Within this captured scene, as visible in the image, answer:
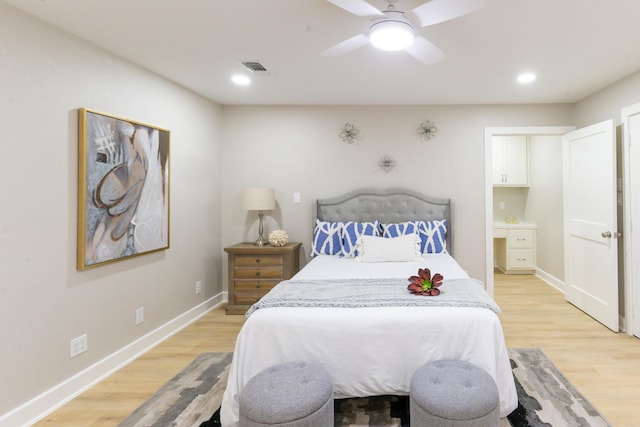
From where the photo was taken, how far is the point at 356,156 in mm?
4398

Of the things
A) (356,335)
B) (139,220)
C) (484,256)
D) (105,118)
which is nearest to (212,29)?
(105,118)

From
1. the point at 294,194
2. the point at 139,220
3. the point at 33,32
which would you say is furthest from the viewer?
the point at 294,194

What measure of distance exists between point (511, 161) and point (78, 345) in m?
6.20

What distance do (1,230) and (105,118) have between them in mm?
Answer: 1021

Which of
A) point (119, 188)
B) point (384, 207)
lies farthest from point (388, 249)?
point (119, 188)

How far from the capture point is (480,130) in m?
4.30

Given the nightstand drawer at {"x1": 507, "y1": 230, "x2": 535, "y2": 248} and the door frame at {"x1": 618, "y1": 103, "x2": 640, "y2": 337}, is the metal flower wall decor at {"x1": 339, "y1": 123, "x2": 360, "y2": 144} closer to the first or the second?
the door frame at {"x1": 618, "y1": 103, "x2": 640, "y2": 337}

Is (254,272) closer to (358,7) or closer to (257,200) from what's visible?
(257,200)

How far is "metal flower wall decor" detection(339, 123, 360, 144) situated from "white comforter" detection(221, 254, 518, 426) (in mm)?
2752

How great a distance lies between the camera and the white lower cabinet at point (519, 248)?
5.72 meters

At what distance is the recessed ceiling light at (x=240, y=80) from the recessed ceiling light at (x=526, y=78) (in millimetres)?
2508

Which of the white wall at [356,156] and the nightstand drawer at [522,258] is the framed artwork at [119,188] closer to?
the white wall at [356,156]

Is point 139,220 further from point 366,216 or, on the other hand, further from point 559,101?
point 559,101

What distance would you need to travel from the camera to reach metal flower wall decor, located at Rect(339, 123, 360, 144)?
4.38 m
